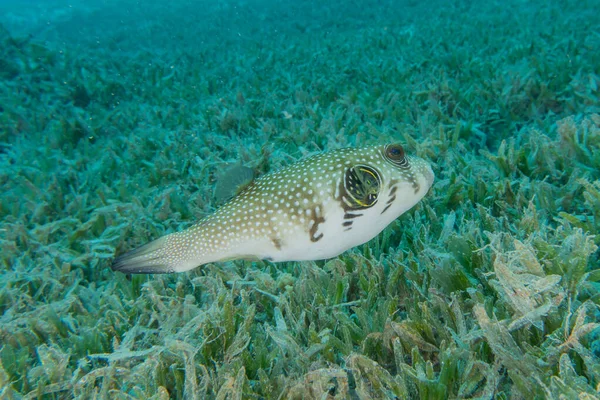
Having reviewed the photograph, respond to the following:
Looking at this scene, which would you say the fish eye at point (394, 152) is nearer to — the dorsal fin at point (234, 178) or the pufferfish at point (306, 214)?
the pufferfish at point (306, 214)

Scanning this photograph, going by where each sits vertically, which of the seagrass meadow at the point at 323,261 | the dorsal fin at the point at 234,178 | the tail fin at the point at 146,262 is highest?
the dorsal fin at the point at 234,178

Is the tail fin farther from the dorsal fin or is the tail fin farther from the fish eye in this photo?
the fish eye

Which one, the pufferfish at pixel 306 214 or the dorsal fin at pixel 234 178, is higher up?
the dorsal fin at pixel 234 178

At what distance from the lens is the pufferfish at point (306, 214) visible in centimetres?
266

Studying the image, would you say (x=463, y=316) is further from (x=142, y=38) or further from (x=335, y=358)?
(x=142, y=38)

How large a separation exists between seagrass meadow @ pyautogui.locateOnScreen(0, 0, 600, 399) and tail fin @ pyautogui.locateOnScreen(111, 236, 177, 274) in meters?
0.40

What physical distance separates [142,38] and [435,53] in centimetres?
1202

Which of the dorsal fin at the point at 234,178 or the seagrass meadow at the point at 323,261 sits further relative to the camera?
the dorsal fin at the point at 234,178

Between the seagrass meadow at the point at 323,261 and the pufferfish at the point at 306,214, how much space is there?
40cm

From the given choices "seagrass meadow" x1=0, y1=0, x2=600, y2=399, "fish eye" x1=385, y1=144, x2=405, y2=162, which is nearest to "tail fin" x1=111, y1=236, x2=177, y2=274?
"seagrass meadow" x1=0, y1=0, x2=600, y2=399

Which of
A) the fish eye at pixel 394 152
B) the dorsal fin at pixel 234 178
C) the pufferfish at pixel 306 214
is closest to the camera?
the pufferfish at pixel 306 214

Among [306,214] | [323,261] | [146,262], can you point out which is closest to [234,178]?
[306,214]

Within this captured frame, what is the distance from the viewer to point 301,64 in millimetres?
9828

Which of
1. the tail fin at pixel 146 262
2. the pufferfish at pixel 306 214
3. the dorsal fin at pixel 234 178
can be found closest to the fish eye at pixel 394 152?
the pufferfish at pixel 306 214
